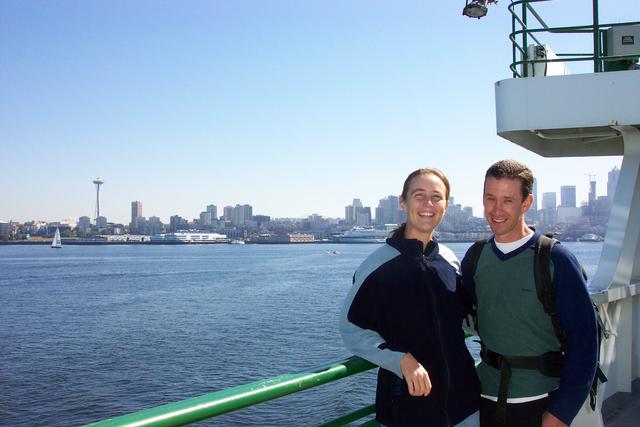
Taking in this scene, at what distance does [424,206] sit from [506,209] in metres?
0.35

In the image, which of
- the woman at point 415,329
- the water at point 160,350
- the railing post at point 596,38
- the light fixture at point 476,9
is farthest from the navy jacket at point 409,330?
the water at point 160,350

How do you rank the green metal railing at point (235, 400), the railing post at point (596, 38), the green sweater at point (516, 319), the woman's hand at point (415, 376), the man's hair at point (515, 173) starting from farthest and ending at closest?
the railing post at point (596, 38) < the man's hair at point (515, 173) < the green sweater at point (516, 319) < the woman's hand at point (415, 376) < the green metal railing at point (235, 400)

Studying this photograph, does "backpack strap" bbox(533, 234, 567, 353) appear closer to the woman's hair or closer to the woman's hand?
the woman's hair

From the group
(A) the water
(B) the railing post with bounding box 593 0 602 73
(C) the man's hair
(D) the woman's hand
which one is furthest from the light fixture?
(A) the water

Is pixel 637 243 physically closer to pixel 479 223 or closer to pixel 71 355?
pixel 71 355

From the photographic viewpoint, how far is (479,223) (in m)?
146

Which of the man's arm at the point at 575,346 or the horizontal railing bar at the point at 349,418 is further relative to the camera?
the horizontal railing bar at the point at 349,418

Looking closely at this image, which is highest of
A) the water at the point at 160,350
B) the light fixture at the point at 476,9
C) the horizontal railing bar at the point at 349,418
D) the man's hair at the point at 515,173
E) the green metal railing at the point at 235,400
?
the light fixture at the point at 476,9

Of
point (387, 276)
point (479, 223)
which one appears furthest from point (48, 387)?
point (479, 223)

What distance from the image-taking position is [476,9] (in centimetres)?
639

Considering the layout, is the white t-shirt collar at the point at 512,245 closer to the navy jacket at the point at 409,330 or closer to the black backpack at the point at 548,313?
the black backpack at the point at 548,313

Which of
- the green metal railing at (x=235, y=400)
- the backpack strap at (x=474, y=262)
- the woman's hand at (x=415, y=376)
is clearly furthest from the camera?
the backpack strap at (x=474, y=262)

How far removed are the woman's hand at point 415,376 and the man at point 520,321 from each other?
473 millimetres

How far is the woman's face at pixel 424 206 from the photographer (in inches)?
97.7
